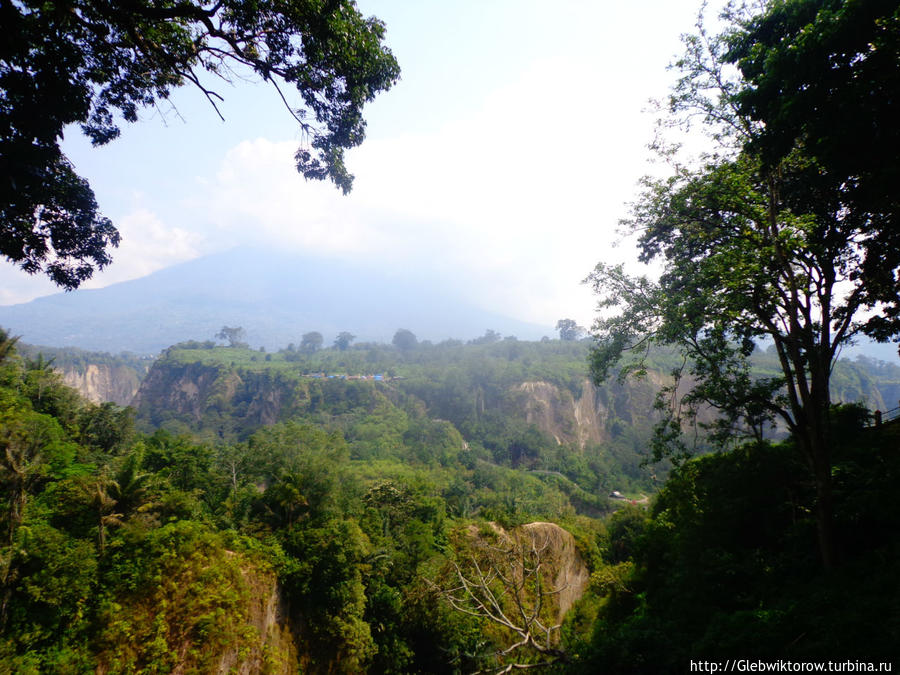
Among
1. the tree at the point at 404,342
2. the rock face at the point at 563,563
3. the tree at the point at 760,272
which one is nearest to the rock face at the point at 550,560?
the rock face at the point at 563,563

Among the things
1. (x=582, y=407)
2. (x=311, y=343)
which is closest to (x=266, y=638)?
(x=582, y=407)

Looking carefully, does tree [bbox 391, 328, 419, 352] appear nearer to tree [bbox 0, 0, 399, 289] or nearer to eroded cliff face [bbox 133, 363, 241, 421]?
eroded cliff face [bbox 133, 363, 241, 421]

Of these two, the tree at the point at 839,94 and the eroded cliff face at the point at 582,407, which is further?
the eroded cliff face at the point at 582,407

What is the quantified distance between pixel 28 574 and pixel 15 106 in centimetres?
840

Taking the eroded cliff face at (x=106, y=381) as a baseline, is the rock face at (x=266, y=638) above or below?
Answer: below

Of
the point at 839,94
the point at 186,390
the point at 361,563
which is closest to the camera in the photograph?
the point at 839,94

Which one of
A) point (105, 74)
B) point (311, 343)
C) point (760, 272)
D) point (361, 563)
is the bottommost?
point (361, 563)

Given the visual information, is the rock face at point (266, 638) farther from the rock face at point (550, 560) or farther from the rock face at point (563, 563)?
the rock face at point (563, 563)

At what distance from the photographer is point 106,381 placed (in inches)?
3066

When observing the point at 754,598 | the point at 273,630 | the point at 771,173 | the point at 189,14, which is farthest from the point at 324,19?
the point at 273,630

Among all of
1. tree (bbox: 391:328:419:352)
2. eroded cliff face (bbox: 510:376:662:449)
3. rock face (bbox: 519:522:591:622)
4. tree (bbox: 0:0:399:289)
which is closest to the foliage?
rock face (bbox: 519:522:591:622)

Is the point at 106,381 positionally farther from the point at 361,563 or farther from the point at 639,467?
the point at 639,467

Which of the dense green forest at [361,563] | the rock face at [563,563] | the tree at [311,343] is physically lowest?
the rock face at [563,563]

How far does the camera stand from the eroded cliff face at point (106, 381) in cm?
7119
